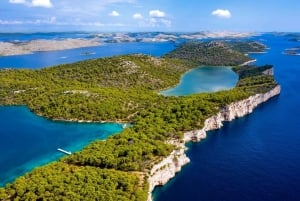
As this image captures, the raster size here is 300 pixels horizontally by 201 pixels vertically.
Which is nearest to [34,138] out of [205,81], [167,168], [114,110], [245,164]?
[114,110]

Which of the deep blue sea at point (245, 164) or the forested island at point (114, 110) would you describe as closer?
the forested island at point (114, 110)

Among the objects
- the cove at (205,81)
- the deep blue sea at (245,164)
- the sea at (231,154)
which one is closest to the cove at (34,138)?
the sea at (231,154)

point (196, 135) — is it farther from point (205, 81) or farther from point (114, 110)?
point (205, 81)

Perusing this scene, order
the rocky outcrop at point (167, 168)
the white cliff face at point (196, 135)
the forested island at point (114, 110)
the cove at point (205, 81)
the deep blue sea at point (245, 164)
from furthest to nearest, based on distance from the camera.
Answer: the cove at point (205, 81), the white cliff face at point (196, 135), the rocky outcrop at point (167, 168), the deep blue sea at point (245, 164), the forested island at point (114, 110)

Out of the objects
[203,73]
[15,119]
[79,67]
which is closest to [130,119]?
[15,119]

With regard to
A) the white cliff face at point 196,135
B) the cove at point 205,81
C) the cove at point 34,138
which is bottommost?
the cove at point 34,138

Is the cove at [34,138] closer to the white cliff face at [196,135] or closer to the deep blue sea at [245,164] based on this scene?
the white cliff face at [196,135]

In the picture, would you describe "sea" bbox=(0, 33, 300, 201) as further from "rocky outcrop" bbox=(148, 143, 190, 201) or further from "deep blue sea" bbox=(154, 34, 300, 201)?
"rocky outcrop" bbox=(148, 143, 190, 201)

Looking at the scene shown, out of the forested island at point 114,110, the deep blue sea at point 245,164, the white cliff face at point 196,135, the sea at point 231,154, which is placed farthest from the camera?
the white cliff face at point 196,135
